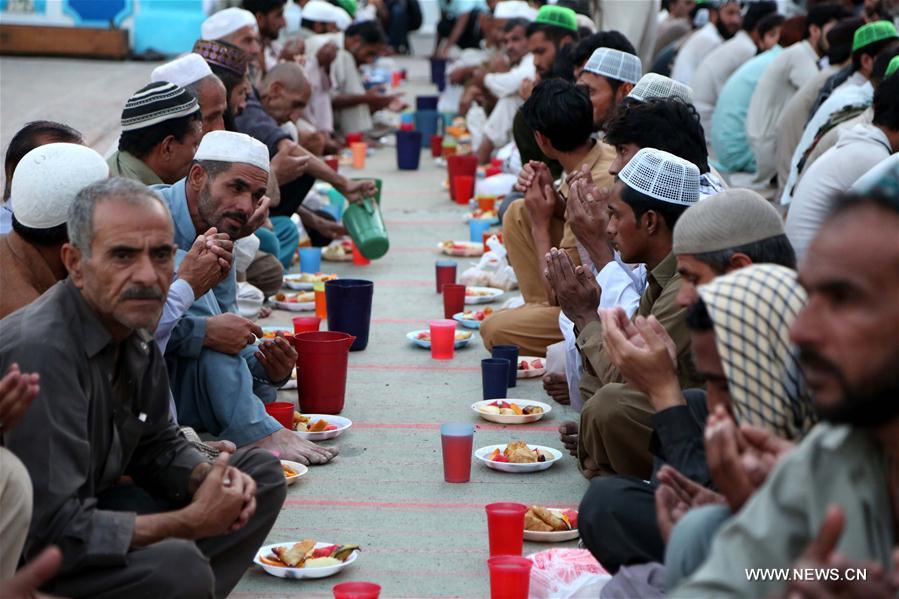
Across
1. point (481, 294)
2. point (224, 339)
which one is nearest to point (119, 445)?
point (224, 339)

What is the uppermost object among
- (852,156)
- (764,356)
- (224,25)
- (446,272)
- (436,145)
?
(764,356)

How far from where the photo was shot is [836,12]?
1020 cm

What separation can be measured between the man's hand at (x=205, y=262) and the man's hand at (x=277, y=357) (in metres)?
0.48

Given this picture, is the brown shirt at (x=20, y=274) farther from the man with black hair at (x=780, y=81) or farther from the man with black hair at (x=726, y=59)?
the man with black hair at (x=726, y=59)

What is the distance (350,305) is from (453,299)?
892 mm

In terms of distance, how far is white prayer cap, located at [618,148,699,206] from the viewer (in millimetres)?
4227

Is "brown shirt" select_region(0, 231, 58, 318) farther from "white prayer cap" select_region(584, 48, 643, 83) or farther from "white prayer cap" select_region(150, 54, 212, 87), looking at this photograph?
"white prayer cap" select_region(584, 48, 643, 83)

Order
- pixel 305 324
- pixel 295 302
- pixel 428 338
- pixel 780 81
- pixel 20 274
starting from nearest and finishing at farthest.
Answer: pixel 20 274, pixel 305 324, pixel 428 338, pixel 295 302, pixel 780 81

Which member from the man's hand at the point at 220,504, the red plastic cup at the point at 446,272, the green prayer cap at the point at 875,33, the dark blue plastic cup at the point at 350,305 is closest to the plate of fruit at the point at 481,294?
the red plastic cup at the point at 446,272

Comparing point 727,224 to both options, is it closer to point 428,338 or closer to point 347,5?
point 428,338

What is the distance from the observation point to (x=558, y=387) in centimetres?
546

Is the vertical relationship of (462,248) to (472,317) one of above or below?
below

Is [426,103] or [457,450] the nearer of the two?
[457,450]

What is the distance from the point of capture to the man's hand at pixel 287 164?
740 cm
